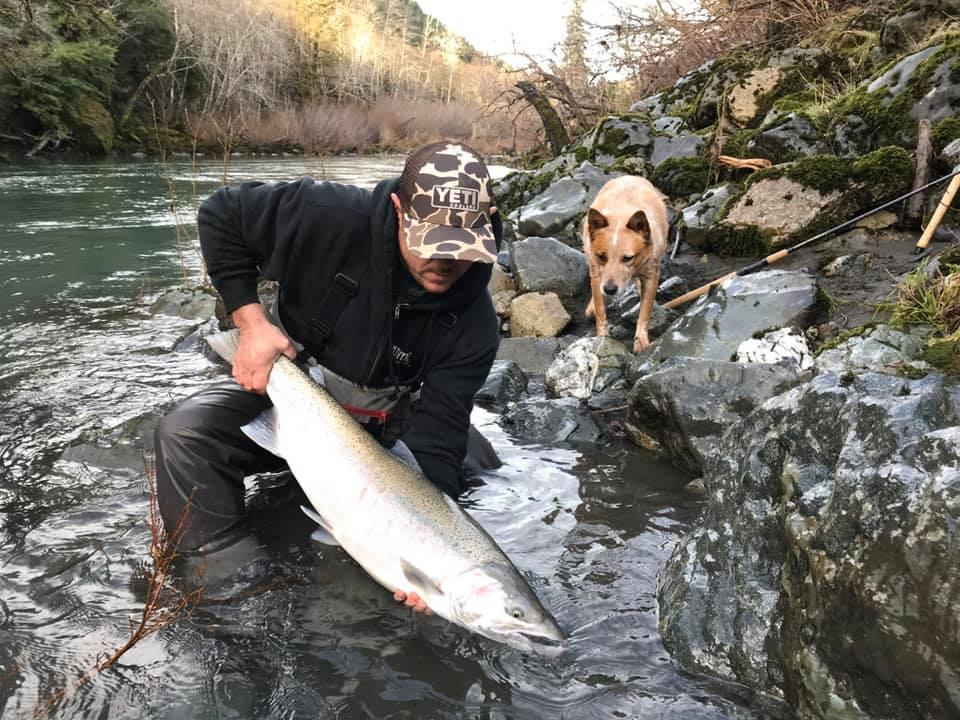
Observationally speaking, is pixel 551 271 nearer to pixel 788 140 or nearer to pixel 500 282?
pixel 500 282

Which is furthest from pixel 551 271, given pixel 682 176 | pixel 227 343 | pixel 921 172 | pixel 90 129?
pixel 90 129

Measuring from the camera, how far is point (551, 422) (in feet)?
18.2

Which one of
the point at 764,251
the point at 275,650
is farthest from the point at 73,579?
the point at 764,251

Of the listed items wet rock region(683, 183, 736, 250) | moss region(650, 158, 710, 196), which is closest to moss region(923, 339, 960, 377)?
wet rock region(683, 183, 736, 250)

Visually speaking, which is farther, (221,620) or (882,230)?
(882,230)

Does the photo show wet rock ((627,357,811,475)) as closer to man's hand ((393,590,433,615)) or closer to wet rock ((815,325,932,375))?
wet rock ((815,325,932,375))

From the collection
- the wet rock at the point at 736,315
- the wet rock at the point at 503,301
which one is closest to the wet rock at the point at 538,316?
the wet rock at the point at 503,301

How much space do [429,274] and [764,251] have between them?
18.9 feet

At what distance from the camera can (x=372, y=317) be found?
139 inches

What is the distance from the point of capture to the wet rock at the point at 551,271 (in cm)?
835

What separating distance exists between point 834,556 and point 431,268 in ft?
6.53

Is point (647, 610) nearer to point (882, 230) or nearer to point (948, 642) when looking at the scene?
point (948, 642)

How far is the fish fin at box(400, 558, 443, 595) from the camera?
280 centimetres

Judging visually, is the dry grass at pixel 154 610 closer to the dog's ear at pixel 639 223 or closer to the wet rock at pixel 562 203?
the dog's ear at pixel 639 223
